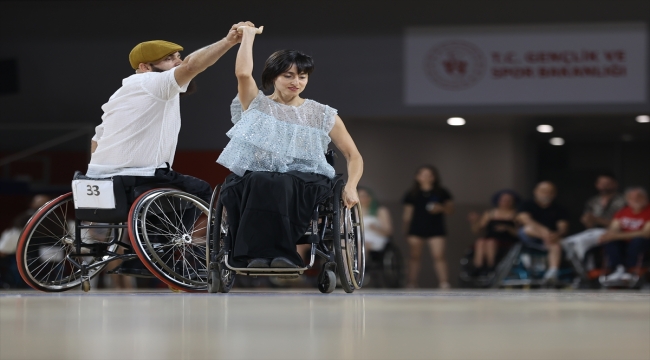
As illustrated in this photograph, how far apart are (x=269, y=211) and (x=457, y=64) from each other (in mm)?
5063

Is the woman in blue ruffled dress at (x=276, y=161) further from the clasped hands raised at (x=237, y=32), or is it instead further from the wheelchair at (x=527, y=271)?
the wheelchair at (x=527, y=271)

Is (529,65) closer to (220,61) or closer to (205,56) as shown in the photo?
(220,61)

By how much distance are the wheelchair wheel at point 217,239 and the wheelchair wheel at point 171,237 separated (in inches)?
1.6

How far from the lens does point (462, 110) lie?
8.24 meters

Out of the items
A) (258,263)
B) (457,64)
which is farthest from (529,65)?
(258,263)

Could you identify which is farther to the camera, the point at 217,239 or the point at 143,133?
the point at 143,133

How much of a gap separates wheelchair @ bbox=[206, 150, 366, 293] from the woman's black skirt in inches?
1.7

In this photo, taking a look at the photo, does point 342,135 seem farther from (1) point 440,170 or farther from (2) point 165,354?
(1) point 440,170

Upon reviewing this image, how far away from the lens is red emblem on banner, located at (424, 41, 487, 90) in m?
8.16

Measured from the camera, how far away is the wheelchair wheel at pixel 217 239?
343 centimetres

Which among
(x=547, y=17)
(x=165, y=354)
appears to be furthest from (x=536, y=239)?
(x=165, y=354)

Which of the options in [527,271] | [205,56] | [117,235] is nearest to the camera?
[205,56]

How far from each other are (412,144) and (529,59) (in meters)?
1.69

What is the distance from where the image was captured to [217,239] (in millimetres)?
3438
